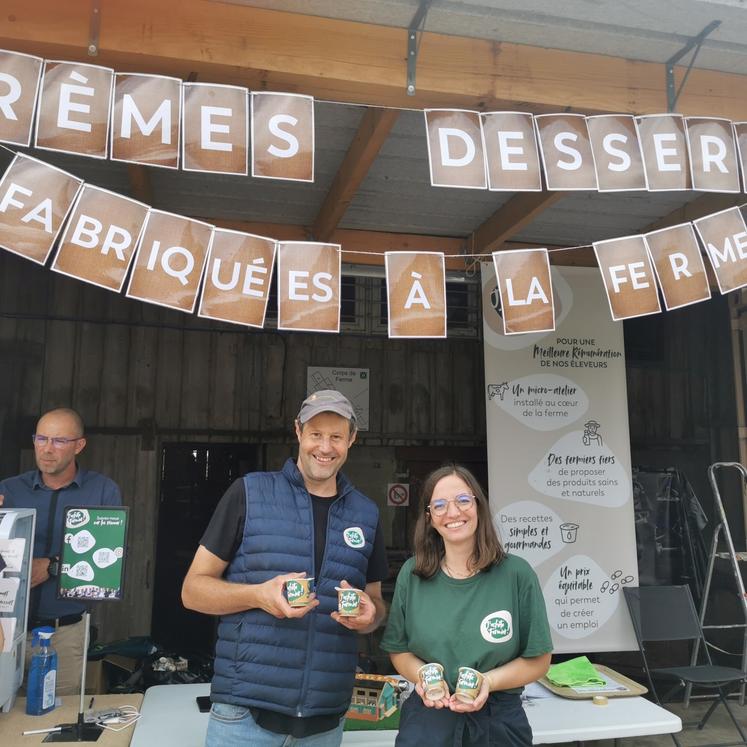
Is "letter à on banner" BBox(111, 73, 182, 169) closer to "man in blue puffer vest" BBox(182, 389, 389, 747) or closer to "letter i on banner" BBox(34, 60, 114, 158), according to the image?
"letter i on banner" BBox(34, 60, 114, 158)

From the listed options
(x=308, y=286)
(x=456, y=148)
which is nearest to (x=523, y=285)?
(x=456, y=148)

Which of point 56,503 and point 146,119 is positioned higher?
point 146,119

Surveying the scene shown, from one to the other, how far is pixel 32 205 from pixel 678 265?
8.17ft

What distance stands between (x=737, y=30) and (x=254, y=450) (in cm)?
530

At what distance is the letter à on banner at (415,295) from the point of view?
263 centimetres

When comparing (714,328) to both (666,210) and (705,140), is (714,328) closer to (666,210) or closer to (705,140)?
(666,210)

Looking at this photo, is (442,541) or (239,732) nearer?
(239,732)

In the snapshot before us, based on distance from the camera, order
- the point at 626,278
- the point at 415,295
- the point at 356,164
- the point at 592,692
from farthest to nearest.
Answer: the point at 356,164 < the point at 592,692 < the point at 626,278 < the point at 415,295

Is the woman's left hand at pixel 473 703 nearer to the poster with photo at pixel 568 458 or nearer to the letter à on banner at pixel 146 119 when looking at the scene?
the letter à on banner at pixel 146 119

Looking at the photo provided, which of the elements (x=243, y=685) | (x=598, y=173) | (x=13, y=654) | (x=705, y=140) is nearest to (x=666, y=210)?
(x=705, y=140)

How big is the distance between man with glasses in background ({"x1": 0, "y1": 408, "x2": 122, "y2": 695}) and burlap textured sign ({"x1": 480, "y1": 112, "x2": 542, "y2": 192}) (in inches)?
84.6

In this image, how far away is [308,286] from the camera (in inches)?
101

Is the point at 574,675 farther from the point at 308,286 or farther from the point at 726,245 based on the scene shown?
the point at 308,286

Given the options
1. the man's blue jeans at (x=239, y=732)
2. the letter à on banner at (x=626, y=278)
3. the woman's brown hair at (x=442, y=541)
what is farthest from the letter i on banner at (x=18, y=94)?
the letter à on banner at (x=626, y=278)
